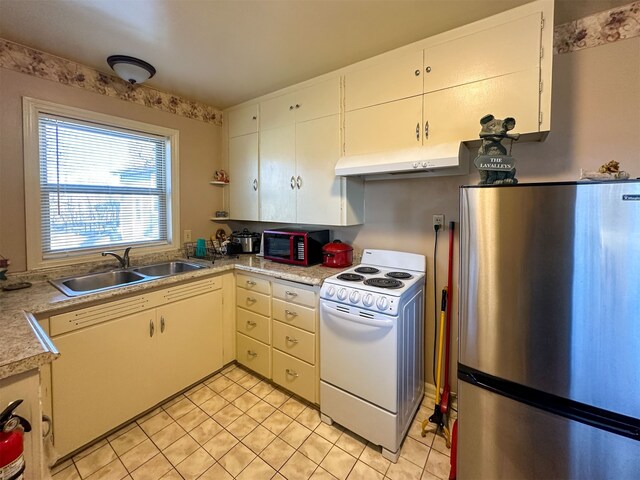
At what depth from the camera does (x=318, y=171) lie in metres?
2.34

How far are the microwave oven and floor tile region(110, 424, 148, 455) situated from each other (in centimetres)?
152

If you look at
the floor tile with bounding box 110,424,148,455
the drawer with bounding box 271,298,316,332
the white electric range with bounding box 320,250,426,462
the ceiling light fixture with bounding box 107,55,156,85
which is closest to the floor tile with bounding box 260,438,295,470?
the white electric range with bounding box 320,250,426,462

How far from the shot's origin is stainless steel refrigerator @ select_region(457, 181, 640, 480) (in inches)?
38.5

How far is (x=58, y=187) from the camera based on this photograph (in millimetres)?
2113

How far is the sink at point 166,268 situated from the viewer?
2.45 metres

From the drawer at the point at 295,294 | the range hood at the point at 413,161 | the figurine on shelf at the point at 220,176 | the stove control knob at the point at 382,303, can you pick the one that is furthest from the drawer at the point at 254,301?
the figurine on shelf at the point at 220,176

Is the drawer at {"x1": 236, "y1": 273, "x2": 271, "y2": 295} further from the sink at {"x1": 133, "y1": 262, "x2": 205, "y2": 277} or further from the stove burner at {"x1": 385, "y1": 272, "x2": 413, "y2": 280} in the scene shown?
the stove burner at {"x1": 385, "y1": 272, "x2": 413, "y2": 280}

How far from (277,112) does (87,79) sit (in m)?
1.45

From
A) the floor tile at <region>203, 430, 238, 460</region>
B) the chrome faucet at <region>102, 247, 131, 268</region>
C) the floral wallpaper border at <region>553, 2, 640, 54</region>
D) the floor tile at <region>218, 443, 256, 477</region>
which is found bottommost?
the floor tile at <region>218, 443, 256, 477</region>

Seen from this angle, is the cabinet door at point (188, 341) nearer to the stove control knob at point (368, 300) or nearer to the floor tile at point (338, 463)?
the floor tile at point (338, 463)

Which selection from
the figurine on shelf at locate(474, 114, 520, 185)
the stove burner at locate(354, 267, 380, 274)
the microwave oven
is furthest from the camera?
the microwave oven

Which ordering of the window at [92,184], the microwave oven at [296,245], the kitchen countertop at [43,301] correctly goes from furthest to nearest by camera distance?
the microwave oven at [296,245] < the window at [92,184] < the kitchen countertop at [43,301]

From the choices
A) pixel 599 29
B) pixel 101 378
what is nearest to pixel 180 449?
pixel 101 378

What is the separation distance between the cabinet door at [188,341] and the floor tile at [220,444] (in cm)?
56
